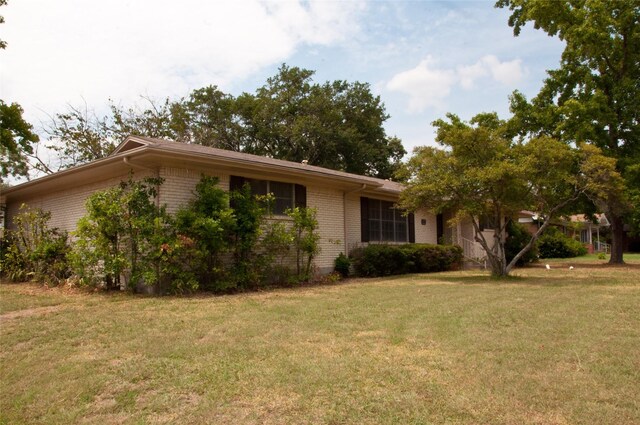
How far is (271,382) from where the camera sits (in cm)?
418

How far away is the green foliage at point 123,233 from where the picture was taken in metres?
9.39

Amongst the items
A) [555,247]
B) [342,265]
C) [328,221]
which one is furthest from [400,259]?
[555,247]

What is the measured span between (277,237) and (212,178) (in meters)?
2.00

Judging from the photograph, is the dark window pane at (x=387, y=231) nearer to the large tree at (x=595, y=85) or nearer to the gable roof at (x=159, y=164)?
the gable roof at (x=159, y=164)

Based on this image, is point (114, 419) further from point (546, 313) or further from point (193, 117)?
point (193, 117)

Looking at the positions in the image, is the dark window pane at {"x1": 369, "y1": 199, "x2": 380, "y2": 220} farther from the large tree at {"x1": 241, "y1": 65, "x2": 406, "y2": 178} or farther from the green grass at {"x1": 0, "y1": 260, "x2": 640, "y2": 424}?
the large tree at {"x1": 241, "y1": 65, "x2": 406, "y2": 178}

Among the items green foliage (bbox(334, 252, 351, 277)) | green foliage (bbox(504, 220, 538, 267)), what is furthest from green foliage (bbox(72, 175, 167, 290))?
green foliage (bbox(504, 220, 538, 267))

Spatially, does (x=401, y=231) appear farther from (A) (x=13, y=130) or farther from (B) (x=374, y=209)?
(A) (x=13, y=130)

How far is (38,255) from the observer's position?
1173 cm

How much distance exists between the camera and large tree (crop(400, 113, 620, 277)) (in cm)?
1174

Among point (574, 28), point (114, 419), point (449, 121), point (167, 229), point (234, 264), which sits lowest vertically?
point (114, 419)

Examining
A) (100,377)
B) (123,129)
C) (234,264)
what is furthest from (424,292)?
(123,129)

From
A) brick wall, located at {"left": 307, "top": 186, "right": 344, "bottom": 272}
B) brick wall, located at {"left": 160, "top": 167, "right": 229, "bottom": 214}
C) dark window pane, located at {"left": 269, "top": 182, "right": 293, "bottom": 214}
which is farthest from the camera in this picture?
brick wall, located at {"left": 307, "top": 186, "right": 344, "bottom": 272}

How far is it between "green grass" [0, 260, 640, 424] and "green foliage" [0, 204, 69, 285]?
11.7ft
